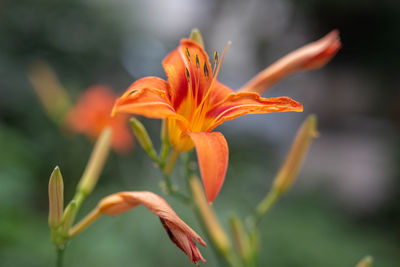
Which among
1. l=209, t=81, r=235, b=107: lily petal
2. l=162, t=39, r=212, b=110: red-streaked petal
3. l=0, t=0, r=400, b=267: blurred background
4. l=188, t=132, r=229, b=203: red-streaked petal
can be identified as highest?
l=162, t=39, r=212, b=110: red-streaked petal

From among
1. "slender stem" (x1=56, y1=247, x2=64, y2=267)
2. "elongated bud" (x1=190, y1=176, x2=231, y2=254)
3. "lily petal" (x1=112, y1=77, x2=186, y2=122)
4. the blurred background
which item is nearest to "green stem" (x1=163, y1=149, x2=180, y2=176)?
"elongated bud" (x1=190, y1=176, x2=231, y2=254)

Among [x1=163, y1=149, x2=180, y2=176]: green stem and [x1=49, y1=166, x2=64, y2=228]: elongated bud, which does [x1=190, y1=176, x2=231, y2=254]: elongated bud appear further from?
[x1=49, y1=166, x2=64, y2=228]: elongated bud

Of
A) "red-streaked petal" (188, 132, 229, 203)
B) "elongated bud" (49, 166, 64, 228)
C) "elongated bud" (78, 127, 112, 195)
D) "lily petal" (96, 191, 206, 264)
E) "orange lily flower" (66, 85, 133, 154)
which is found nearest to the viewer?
"red-streaked petal" (188, 132, 229, 203)

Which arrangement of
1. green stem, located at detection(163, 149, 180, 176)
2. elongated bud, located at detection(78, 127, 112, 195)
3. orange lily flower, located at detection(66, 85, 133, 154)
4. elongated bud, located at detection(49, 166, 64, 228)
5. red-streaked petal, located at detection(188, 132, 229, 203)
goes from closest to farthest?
red-streaked petal, located at detection(188, 132, 229, 203), elongated bud, located at detection(49, 166, 64, 228), green stem, located at detection(163, 149, 180, 176), elongated bud, located at detection(78, 127, 112, 195), orange lily flower, located at detection(66, 85, 133, 154)

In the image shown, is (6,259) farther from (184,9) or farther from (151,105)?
(184,9)

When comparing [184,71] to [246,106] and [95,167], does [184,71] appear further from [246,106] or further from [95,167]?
[95,167]
